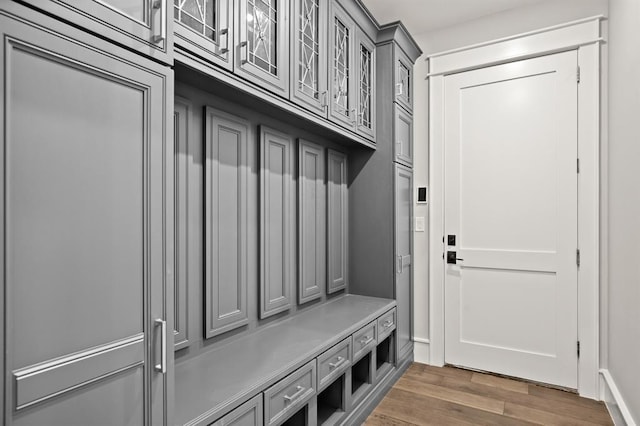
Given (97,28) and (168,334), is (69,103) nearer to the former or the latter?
(97,28)

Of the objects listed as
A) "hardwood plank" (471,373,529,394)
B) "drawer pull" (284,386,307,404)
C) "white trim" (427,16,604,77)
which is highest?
"white trim" (427,16,604,77)

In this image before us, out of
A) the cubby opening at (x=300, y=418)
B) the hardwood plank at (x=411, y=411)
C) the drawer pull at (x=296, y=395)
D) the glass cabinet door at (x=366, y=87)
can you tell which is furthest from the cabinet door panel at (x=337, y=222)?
the drawer pull at (x=296, y=395)

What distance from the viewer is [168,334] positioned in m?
1.07

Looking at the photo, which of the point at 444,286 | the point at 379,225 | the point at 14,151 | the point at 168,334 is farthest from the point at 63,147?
the point at 444,286

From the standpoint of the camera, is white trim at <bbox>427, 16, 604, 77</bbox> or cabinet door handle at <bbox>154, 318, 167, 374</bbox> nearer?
cabinet door handle at <bbox>154, 318, 167, 374</bbox>

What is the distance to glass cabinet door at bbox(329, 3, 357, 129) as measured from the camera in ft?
7.27

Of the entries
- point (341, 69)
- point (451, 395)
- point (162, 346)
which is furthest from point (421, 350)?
point (162, 346)

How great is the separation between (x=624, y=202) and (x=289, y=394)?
1.99m

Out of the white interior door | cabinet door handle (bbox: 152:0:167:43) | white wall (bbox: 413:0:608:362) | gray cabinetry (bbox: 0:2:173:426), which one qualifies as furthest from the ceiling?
gray cabinetry (bbox: 0:2:173:426)

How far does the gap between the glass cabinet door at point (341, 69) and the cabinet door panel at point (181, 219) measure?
0.88 metres

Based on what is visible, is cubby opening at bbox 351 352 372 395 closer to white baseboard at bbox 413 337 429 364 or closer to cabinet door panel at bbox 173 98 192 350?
white baseboard at bbox 413 337 429 364

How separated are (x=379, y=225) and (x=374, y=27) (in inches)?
55.9

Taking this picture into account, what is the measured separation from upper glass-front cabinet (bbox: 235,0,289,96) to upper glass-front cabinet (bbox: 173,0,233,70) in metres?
0.06

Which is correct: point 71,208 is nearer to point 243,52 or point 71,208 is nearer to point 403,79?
point 243,52
